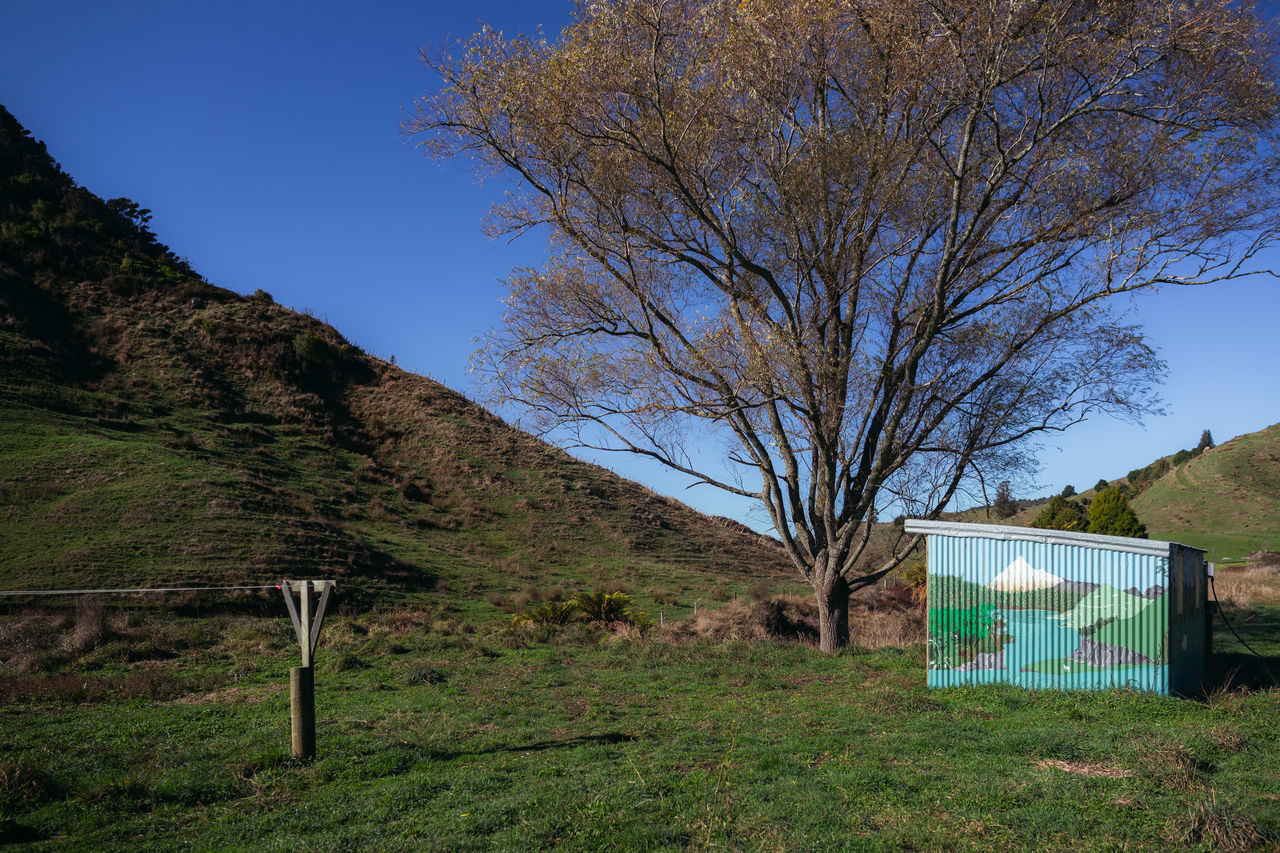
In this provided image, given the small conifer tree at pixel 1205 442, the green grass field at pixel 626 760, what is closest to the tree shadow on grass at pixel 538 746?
the green grass field at pixel 626 760

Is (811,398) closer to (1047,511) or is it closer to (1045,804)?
(1045,804)

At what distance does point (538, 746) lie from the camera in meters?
8.31

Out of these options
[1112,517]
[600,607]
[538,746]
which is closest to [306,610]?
[538,746]

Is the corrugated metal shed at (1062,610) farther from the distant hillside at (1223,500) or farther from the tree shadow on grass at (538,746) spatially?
the distant hillside at (1223,500)

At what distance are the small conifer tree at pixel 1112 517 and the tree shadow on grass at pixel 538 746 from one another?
96.6 feet

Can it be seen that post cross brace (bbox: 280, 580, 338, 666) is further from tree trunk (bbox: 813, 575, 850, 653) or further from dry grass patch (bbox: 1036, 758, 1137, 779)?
tree trunk (bbox: 813, 575, 850, 653)

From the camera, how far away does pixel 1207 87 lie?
11844 mm

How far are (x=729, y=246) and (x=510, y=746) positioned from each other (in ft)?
29.8

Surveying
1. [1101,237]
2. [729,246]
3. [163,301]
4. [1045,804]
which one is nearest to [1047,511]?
[1101,237]

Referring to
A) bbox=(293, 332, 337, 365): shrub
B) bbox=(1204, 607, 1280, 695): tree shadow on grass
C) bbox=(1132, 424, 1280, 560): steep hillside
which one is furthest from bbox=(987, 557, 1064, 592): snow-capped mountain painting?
bbox=(1132, 424, 1280, 560): steep hillside

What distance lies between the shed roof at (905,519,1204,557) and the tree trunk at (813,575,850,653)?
287 cm

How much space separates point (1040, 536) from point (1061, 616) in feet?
3.72

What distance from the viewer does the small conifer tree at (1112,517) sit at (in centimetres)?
3181

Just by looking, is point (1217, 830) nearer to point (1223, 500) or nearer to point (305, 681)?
point (305, 681)
